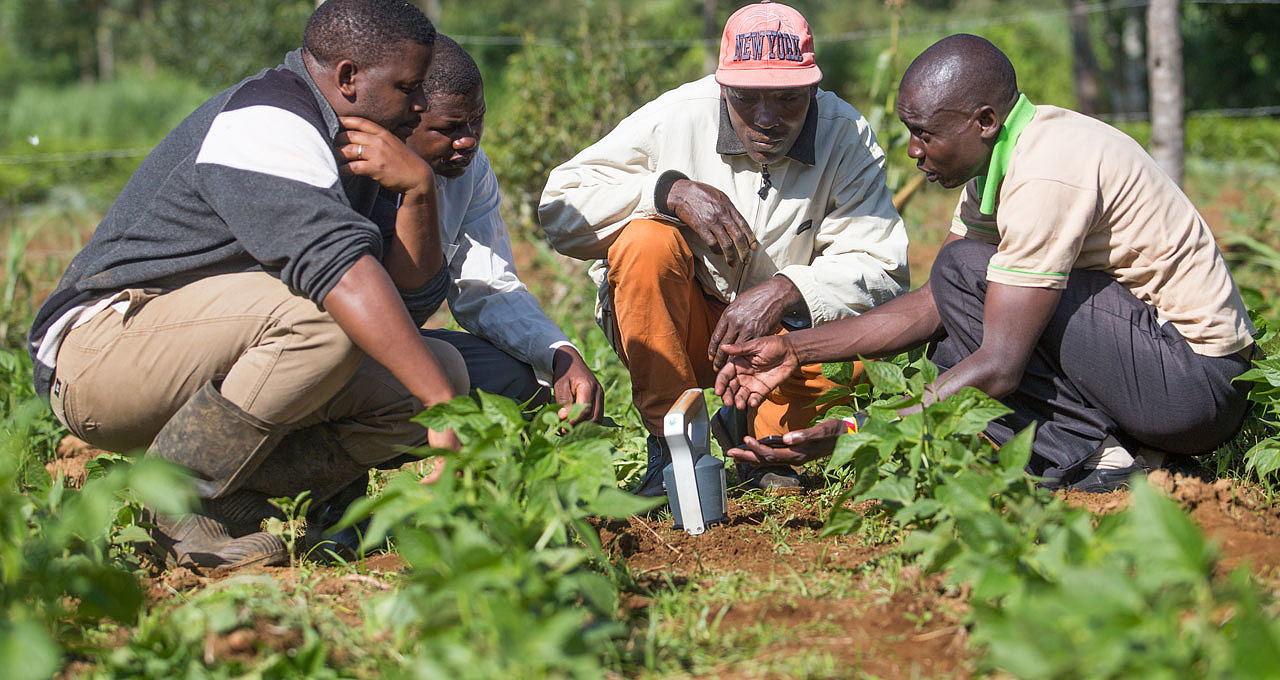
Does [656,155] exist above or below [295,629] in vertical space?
above

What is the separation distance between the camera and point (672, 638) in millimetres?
1942

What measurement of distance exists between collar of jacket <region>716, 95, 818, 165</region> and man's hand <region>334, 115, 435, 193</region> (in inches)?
37.3

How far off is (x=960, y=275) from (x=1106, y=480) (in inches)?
24.0

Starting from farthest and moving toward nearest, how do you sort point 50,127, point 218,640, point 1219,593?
1. point 50,127
2. point 218,640
3. point 1219,593

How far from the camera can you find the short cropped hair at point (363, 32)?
2336 millimetres

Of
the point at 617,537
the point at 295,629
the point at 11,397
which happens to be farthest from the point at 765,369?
the point at 11,397

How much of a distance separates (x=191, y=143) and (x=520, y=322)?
94cm

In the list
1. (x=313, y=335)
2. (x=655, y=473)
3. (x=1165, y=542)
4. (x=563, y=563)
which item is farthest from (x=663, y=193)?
(x=1165, y=542)

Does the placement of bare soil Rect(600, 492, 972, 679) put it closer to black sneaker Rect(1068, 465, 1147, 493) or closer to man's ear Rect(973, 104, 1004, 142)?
black sneaker Rect(1068, 465, 1147, 493)

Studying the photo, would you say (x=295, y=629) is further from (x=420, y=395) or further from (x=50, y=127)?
(x=50, y=127)

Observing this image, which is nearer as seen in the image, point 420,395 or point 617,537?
point 420,395

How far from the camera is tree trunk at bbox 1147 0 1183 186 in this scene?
5438 mm

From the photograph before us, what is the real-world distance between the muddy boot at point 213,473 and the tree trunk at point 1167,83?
478cm

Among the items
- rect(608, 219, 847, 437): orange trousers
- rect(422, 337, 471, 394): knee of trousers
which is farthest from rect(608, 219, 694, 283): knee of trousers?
rect(422, 337, 471, 394): knee of trousers
